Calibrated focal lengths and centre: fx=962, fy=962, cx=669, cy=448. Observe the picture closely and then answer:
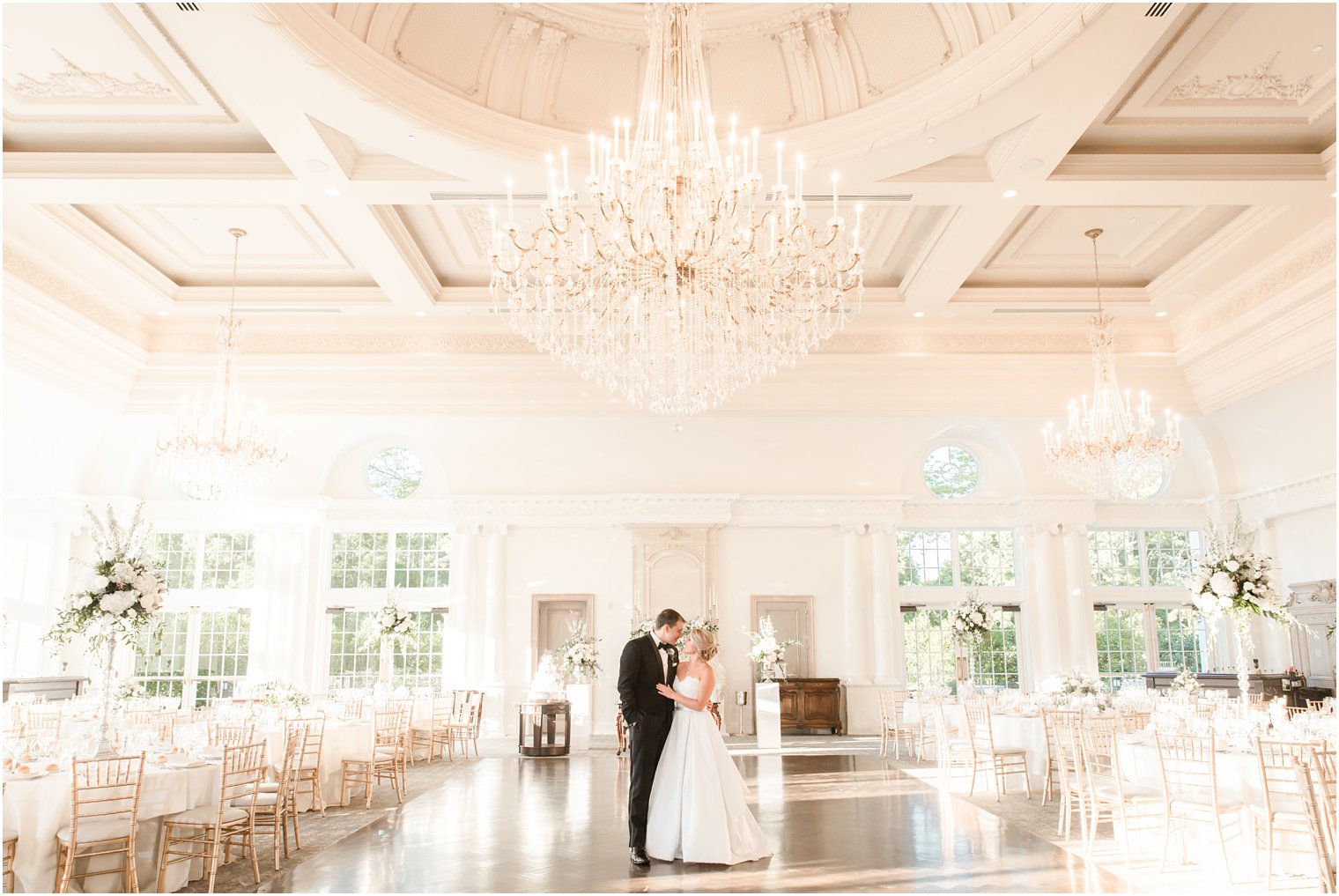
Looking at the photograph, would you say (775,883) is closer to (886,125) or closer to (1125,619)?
(886,125)

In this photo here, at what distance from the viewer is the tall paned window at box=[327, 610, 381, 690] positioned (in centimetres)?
1702

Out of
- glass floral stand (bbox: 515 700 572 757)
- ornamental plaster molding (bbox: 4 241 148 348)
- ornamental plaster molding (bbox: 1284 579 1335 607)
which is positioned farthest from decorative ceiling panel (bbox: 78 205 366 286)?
ornamental plaster molding (bbox: 1284 579 1335 607)

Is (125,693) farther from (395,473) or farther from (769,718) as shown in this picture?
(769,718)

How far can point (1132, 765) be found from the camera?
24.4 feet

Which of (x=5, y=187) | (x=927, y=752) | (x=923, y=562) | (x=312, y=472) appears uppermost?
(x=5, y=187)

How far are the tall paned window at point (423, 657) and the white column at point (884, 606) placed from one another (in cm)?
764

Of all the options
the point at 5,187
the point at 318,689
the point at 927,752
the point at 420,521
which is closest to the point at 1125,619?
the point at 927,752

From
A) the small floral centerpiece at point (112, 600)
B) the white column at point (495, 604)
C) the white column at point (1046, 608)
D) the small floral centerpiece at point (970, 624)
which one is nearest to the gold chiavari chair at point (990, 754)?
the small floral centerpiece at point (970, 624)

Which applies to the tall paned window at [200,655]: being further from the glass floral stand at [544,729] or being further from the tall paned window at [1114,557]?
the tall paned window at [1114,557]

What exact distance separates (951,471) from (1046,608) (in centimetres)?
292

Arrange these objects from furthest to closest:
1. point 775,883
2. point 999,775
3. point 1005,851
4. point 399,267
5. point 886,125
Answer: point 399,267
point 999,775
point 886,125
point 1005,851
point 775,883

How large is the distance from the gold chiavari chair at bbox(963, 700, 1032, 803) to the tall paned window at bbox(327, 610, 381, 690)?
1040cm

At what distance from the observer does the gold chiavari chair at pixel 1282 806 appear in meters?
6.03

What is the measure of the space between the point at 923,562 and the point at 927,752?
4.86 meters
